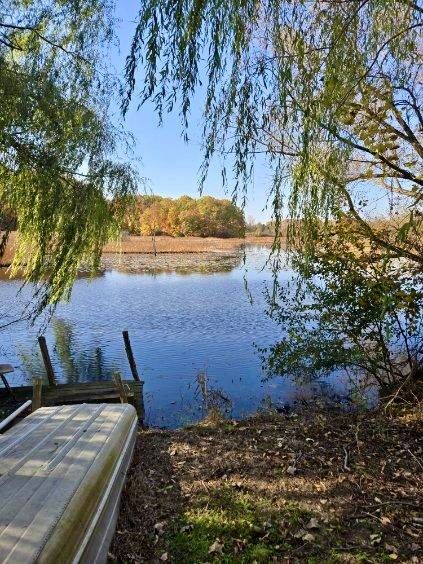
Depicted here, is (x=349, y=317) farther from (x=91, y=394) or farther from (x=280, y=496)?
(x=91, y=394)

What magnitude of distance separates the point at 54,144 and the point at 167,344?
36.0 ft

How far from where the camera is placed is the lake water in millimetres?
11688

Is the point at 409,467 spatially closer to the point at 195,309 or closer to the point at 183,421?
the point at 183,421

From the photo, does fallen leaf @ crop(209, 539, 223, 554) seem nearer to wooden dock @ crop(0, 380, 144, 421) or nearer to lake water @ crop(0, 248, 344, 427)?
lake water @ crop(0, 248, 344, 427)

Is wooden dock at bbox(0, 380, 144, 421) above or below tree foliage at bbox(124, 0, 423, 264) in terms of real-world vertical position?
below

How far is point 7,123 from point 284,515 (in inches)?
205

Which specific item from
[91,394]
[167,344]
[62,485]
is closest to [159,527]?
[62,485]

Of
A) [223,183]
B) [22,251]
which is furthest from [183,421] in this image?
[223,183]

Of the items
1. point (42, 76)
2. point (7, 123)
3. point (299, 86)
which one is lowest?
point (299, 86)

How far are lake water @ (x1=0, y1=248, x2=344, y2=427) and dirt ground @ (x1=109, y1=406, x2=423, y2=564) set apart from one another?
8.30ft

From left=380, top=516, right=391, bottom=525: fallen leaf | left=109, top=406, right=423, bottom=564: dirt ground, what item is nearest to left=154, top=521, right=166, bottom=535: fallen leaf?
left=109, top=406, right=423, bottom=564: dirt ground

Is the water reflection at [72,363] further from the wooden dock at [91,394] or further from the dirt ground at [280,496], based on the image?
the dirt ground at [280,496]

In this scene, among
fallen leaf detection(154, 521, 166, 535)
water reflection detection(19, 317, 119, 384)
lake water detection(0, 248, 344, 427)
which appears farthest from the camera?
water reflection detection(19, 317, 119, 384)

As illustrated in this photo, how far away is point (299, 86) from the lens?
9.48 ft
